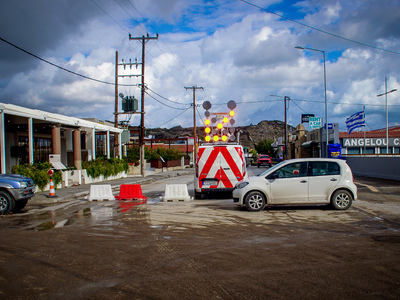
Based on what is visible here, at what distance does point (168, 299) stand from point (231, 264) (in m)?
1.55

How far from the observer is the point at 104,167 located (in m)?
26.8

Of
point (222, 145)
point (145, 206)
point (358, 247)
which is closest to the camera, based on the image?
point (358, 247)

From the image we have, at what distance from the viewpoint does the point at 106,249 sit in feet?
22.0

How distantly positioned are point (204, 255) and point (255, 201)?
4.95 meters

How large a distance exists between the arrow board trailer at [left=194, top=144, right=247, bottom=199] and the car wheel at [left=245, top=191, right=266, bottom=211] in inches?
125

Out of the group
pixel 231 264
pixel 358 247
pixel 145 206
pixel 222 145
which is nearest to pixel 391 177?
pixel 222 145

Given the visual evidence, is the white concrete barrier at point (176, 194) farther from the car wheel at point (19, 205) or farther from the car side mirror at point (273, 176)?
the car wheel at point (19, 205)

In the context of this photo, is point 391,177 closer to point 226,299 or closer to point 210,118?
point 210,118

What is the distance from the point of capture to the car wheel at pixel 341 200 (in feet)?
35.3

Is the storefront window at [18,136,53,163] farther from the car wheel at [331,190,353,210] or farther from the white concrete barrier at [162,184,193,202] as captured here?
the car wheel at [331,190,353,210]

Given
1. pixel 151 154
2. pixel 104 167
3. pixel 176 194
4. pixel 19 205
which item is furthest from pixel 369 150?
pixel 19 205

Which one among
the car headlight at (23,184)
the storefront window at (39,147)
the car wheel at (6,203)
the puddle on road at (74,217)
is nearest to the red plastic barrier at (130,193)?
the puddle on road at (74,217)

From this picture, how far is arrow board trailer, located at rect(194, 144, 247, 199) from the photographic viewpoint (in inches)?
554

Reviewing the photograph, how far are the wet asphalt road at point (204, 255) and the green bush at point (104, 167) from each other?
1403cm
